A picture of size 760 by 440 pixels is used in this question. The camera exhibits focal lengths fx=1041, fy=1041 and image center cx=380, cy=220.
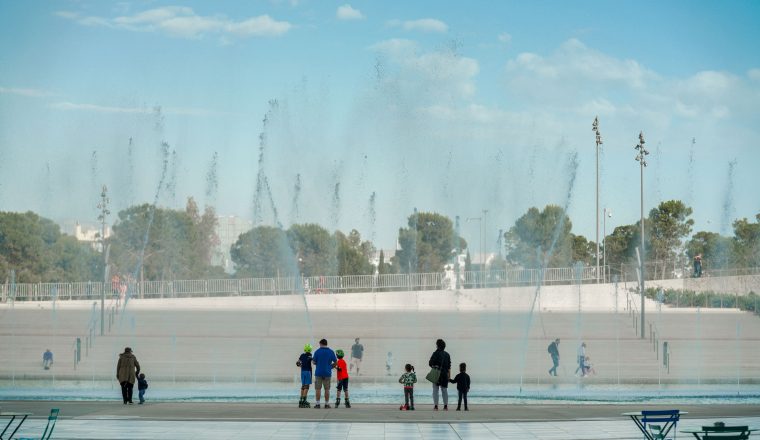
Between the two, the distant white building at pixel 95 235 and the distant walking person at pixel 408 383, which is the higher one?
the distant white building at pixel 95 235

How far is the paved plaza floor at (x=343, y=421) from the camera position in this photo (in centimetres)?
1731

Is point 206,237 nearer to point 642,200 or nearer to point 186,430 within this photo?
point 642,200

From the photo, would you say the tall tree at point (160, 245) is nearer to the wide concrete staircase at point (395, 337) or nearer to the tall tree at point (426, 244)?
the wide concrete staircase at point (395, 337)

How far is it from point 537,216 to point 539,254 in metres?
12.4

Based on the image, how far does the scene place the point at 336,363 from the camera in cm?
2172

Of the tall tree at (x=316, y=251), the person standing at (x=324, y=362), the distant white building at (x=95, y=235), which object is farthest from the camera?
the tall tree at (x=316, y=251)

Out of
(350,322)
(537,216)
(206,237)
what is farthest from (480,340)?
(537,216)

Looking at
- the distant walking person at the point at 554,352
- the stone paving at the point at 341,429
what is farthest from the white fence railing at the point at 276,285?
the stone paving at the point at 341,429

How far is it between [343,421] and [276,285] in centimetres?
5746

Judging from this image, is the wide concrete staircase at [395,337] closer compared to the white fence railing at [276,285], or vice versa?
the wide concrete staircase at [395,337]

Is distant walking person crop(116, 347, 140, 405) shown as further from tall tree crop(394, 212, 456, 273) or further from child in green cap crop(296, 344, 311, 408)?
tall tree crop(394, 212, 456, 273)

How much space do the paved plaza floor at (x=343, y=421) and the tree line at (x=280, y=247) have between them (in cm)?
4711

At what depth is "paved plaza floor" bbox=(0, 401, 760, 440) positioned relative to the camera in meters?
17.3

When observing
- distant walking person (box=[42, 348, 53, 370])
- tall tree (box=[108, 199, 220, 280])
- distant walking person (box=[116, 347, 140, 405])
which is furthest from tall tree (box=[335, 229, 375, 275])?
distant walking person (box=[116, 347, 140, 405])
